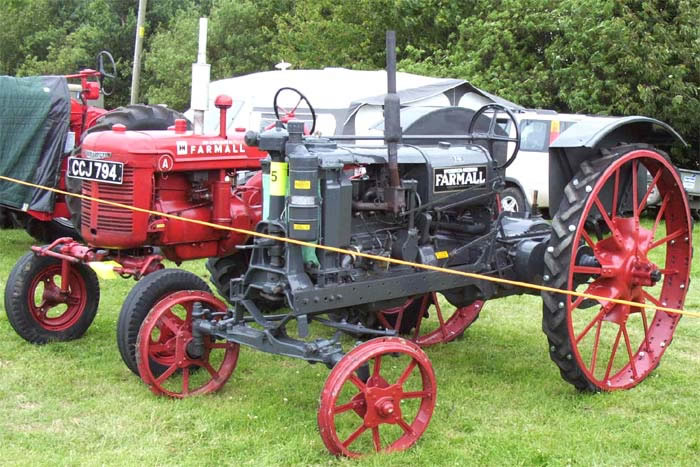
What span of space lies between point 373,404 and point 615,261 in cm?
177

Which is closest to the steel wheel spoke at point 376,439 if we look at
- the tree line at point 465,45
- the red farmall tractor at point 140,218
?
the red farmall tractor at point 140,218

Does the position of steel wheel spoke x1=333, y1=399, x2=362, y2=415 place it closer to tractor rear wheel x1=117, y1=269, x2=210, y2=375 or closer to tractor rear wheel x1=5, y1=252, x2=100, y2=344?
tractor rear wheel x1=117, y1=269, x2=210, y2=375

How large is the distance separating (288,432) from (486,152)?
2.06 m

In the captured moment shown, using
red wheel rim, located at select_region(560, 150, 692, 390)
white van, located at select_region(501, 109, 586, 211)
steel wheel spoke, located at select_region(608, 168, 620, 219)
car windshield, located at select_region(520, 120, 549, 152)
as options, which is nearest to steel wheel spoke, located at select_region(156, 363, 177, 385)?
red wheel rim, located at select_region(560, 150, 692, 390)

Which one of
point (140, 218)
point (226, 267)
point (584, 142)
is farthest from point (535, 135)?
point (140, 218)

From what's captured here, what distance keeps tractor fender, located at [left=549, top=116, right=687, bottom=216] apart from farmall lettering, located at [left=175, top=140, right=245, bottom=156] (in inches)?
84.6

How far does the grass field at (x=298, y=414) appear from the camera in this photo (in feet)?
13.8

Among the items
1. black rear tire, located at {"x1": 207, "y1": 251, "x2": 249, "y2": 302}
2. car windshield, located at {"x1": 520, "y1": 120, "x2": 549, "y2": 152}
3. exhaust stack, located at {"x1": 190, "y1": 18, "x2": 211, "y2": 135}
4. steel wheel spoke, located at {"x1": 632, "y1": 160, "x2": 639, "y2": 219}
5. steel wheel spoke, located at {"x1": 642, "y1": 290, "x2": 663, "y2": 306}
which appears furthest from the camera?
car windshield, located at {"x1": 520, "y1": 120, "x2": 549, "y2": 152}

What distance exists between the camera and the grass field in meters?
4.19

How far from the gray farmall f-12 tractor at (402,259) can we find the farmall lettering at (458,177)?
11 millimetres

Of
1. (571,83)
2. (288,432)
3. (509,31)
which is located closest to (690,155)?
(571,83)

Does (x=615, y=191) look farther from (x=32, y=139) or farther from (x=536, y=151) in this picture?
(x=536, y=151)

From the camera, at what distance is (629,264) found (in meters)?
4.96

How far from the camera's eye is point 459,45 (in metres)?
17.3
